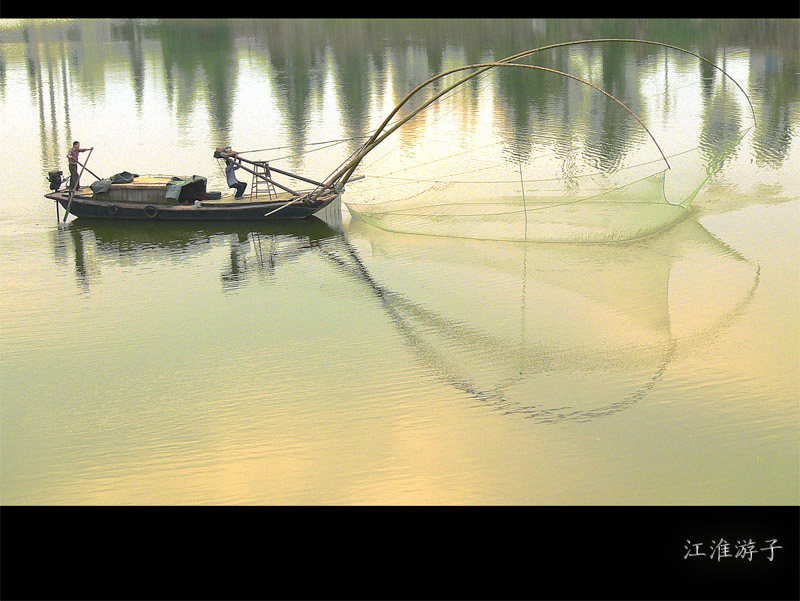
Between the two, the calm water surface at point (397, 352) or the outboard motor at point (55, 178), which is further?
the outboard motor at point (55, 178)

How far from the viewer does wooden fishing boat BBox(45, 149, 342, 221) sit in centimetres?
1463

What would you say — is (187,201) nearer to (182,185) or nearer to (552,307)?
(182,185)

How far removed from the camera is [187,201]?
14852 millimetres

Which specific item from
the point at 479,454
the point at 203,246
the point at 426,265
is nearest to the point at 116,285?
the point at 203,246

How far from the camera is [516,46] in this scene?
32125 mm

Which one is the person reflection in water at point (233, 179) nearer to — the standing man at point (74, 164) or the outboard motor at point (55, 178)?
the standing man at point (74, 164)

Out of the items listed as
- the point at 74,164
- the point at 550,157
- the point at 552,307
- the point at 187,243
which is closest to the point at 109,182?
the point at 74,164

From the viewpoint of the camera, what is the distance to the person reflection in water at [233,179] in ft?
48.2

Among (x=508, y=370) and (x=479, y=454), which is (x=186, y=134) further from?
(x=479, y=454)

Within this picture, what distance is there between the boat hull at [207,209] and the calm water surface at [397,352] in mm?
209

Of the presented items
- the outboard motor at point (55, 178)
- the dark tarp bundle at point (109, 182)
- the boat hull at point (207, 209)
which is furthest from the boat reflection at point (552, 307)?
the outboard motor at point (55, 178)

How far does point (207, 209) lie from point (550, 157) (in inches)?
241

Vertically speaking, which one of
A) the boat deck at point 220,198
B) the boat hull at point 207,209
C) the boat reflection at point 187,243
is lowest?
the boat reflection at point 187,243

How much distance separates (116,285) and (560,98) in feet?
43.1
